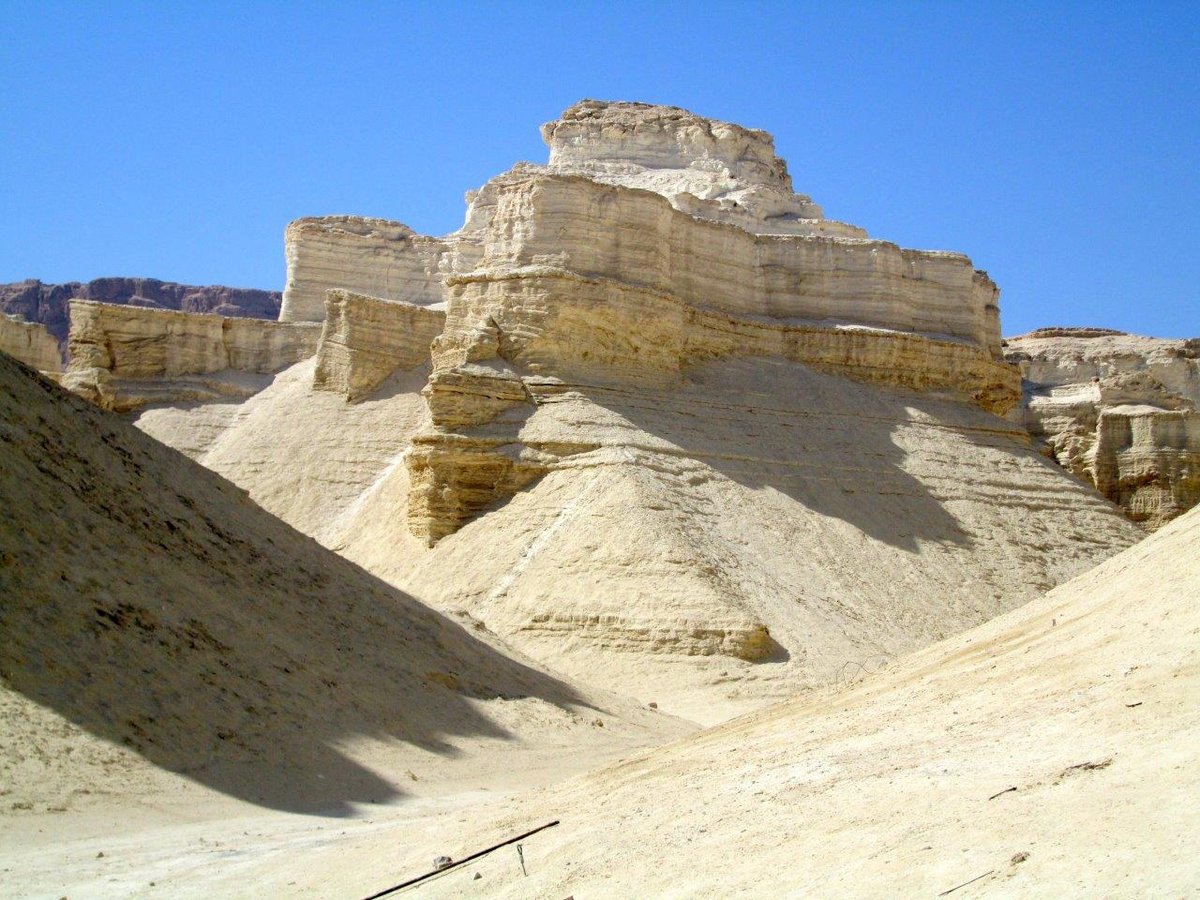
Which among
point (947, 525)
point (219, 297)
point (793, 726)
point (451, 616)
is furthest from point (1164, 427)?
point (219, 297)

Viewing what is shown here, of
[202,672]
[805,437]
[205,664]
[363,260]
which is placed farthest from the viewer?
[363,260]

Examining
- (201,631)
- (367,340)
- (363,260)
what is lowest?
(201,631)

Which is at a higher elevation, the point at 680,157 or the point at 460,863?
the point at 680,157

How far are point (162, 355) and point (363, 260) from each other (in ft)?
36.2

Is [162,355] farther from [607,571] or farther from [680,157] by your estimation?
[607,571]

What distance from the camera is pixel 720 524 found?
1267 inches

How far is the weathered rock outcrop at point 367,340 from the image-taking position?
4697 centimetres

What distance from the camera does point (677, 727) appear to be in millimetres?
22828

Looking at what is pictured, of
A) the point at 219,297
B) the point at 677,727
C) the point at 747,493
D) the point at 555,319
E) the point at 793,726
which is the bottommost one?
the point at 677,727

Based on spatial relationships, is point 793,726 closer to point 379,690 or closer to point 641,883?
point 641,883

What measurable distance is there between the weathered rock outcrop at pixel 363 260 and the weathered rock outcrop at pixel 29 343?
34.9 feet

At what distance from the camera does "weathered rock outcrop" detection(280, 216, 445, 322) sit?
60.9 meters

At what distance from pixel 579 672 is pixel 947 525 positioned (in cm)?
1390

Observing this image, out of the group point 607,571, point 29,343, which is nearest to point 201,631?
point 607,571
